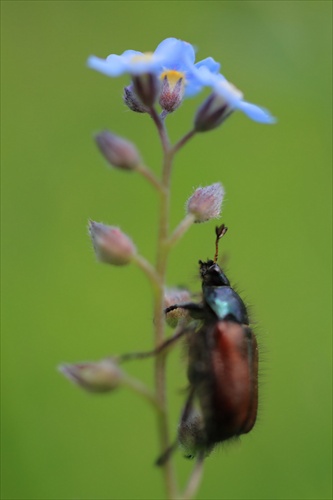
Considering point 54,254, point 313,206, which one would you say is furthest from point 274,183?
point 54,254

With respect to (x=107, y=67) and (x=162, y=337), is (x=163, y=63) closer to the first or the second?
(x=107, y=67)

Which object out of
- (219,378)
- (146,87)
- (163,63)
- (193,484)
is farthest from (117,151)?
(193,484)

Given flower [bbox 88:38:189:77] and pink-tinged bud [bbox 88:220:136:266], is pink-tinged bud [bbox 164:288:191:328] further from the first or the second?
flower [bbox 88:38:189:77]

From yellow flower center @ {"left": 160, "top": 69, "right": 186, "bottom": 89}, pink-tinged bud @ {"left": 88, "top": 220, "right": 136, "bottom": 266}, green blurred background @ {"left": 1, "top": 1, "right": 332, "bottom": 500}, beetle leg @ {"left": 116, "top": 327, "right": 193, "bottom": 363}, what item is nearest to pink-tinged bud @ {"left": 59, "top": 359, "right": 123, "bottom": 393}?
beetle leg @ {"left": 116, "top": 327, "right": 193, "bottom": 363}

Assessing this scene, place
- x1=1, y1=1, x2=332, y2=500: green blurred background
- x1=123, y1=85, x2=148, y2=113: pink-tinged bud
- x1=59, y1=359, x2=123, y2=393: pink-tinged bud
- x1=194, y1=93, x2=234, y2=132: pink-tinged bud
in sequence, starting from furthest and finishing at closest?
x1=1, y1=1, x2=332, y2=500: green blurred background, x1=123, y1=85, x2=148, y2=113: pink-tinged bud, x1=194, y1=93, x2=234, y2=132: pink-tinged bud, x1=59, y1=359, x2=123, y2=393: pink-tinged bud

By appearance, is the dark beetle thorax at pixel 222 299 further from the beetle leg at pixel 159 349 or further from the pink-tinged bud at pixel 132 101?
the pink-tinged bud at pixel 132 101

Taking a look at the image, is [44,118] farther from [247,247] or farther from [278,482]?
[278,482]
